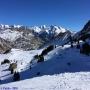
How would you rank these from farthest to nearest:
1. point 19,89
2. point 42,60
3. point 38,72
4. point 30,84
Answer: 1. point 42,60
2. point 38,72
3. point 30,84
4. point 19,89

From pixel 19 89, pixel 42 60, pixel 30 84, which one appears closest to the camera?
pixel 19 89

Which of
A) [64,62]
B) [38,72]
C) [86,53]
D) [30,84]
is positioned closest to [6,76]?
[38,72]

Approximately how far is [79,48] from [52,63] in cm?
1252

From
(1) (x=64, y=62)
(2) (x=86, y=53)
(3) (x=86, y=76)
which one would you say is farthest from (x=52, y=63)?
(3) (x=86, y=76)

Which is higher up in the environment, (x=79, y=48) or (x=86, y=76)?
(x=79, y=48)

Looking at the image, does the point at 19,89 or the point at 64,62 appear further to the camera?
the point at 64,62

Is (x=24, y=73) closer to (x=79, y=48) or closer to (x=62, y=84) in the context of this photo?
(x=79, y=48)

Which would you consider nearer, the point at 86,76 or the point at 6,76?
the point at 86,76

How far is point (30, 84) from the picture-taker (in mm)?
34594

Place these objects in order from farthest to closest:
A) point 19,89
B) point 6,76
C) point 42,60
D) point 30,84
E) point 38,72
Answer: point 42,60 < point 6,76 < point 38,72 < point 30,84 < point 19,89

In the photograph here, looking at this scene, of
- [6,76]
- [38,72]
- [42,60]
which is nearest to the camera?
[38,72]

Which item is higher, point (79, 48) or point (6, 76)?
point (79, 48)

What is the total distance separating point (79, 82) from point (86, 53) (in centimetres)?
3061

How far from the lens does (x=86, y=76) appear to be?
36.1m
